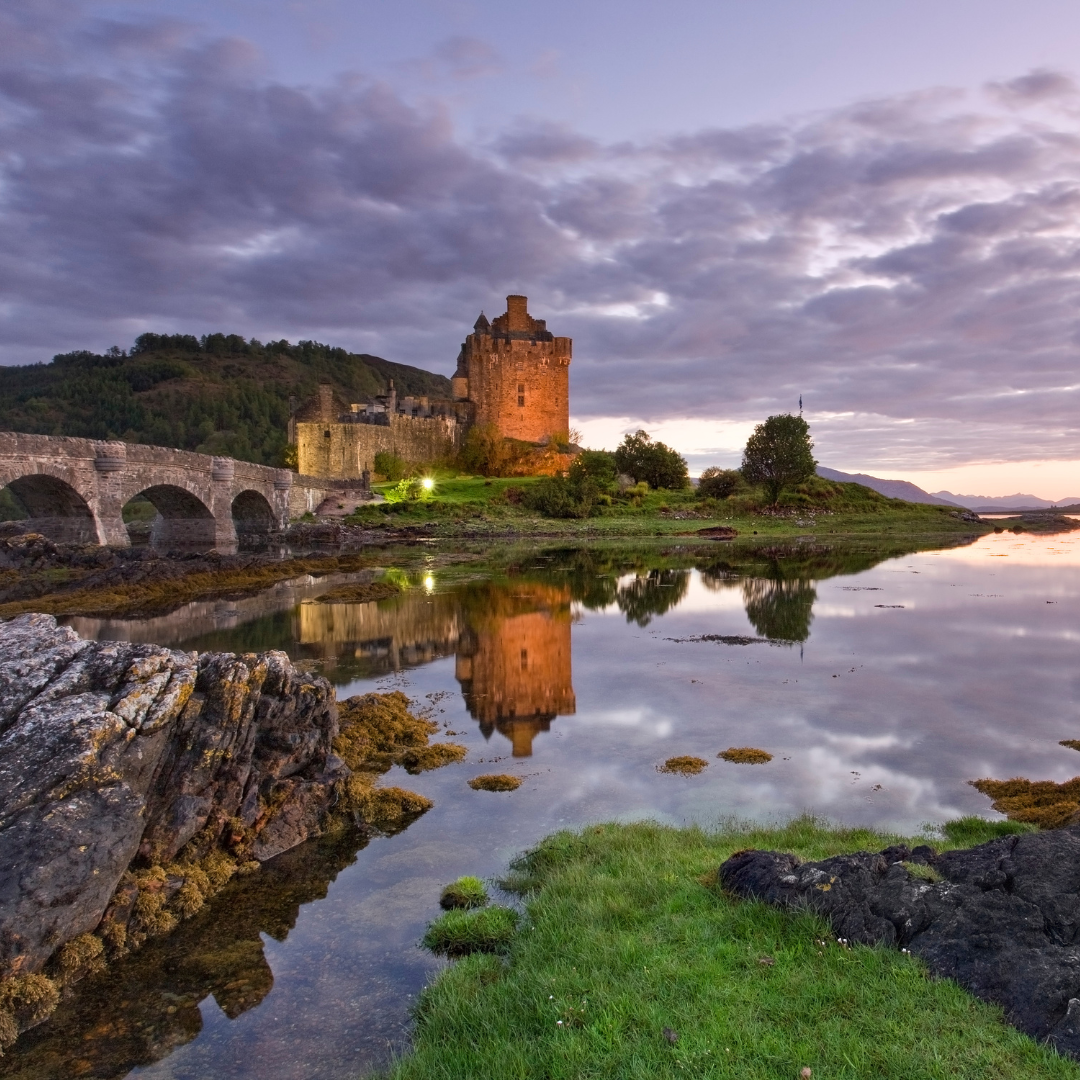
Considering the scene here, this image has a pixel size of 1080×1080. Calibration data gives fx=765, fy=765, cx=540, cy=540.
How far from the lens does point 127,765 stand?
702cm

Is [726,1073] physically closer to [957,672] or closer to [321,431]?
[957,672]

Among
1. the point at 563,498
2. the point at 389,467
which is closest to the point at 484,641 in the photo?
the point at 563,498

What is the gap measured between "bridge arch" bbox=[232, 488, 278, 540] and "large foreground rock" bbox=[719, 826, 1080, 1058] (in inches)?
1992

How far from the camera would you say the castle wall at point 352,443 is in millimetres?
76562

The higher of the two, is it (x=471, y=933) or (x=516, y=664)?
(x=516, y=664)

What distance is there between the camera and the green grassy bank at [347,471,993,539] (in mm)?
61031

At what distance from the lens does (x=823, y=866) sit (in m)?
5.89

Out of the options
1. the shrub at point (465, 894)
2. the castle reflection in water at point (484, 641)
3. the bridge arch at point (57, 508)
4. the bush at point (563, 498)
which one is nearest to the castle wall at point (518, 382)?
the bush at point (563, 498)

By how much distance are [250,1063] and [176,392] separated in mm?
156585

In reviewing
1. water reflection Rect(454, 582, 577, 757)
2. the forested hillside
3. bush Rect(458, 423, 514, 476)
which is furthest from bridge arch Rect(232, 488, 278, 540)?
the forested hillside

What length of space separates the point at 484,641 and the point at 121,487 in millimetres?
23019

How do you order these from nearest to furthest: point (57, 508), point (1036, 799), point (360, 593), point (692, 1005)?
point (692, 1005)
point (1036, 799)
point (360, 593)
point (57, 508)

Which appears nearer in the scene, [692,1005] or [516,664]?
[692,1005]

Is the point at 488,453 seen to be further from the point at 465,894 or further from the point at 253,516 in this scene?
the point at 465,894
